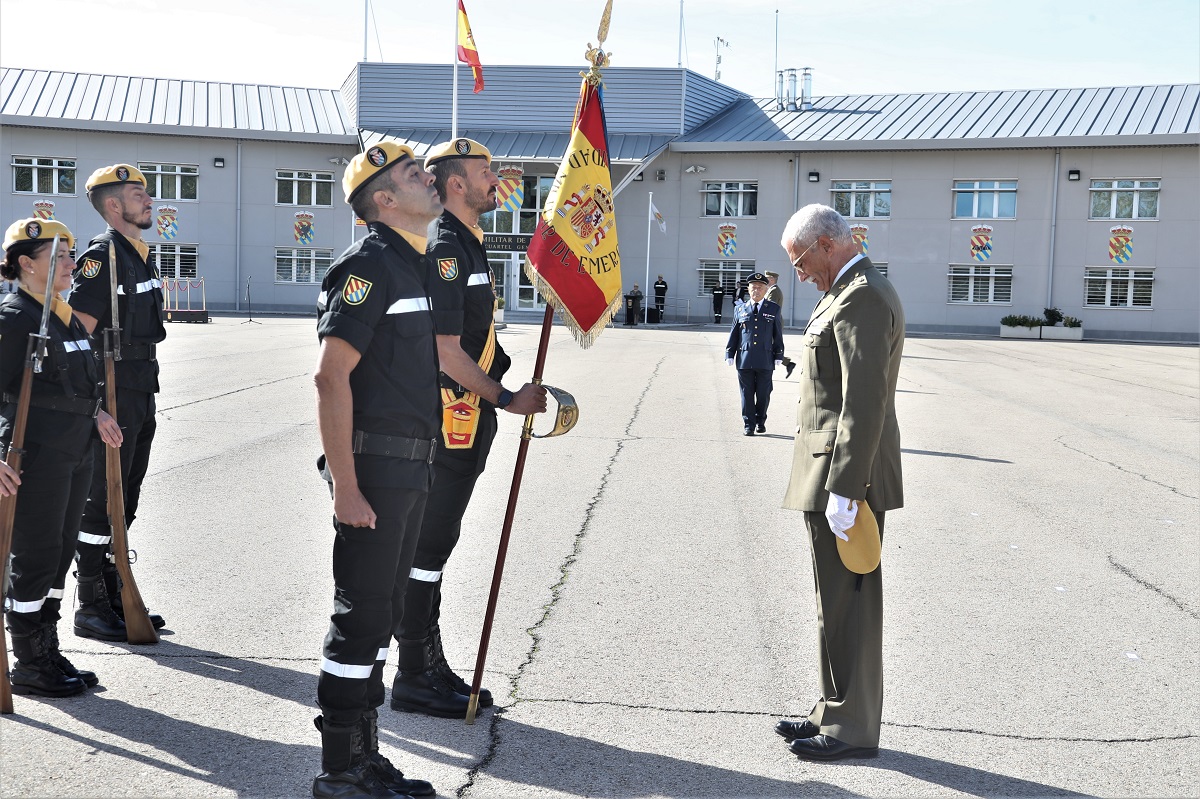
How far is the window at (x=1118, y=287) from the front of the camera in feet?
136

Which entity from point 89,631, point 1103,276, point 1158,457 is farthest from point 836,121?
point 89,631

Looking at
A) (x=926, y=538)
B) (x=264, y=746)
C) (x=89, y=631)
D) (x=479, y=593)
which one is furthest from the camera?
(x=926, y=538)

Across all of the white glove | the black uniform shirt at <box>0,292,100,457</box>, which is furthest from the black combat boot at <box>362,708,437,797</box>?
the black uniform shirt at <box>0,292,100,457</box>

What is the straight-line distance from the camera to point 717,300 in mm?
44500

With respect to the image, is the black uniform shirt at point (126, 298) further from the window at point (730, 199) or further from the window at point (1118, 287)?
the window at point (1118, 287)

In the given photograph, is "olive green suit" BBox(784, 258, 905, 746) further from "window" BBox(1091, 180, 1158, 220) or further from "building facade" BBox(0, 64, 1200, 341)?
"window" BBox(1091, 180, 1158, 220)

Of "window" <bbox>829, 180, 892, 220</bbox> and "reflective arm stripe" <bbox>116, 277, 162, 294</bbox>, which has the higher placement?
"window" <bbox>829, 180, 892, 220</bbox>

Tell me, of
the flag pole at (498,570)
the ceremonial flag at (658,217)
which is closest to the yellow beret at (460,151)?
the flag pole at (498,570)

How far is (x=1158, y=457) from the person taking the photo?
38.9 ft

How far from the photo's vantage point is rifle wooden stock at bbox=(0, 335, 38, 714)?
13.8 ft

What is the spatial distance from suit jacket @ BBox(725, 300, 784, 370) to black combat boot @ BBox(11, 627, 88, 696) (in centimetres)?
956

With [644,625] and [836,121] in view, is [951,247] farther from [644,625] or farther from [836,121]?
[644,625]

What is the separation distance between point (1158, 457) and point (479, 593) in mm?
8783

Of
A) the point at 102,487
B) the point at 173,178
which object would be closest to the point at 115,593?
the point at 102,487
